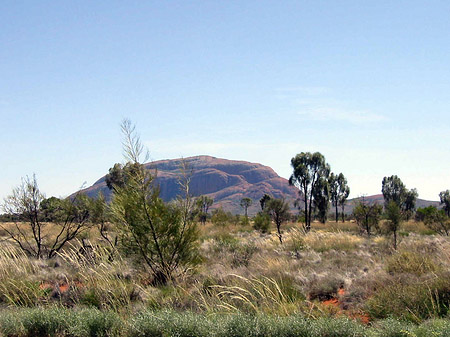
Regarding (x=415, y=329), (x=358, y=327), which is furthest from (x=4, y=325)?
(x=415, y=329)

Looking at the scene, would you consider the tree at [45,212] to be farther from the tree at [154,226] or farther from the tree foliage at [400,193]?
the tree foliage at [400,193]

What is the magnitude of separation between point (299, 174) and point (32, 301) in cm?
3994

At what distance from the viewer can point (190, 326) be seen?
22.4 ft

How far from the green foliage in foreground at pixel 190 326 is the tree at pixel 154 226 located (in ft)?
10.1

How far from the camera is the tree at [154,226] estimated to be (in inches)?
427

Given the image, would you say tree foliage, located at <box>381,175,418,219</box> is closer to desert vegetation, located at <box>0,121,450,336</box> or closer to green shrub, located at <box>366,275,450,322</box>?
desert vegetation, located at <box>0,121,450,336</box>

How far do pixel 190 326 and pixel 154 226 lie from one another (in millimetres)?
4501

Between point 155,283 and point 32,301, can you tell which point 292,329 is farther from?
point 32,301

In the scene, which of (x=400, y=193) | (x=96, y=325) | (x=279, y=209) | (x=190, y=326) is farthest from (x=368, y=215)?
(x=400, y=193)

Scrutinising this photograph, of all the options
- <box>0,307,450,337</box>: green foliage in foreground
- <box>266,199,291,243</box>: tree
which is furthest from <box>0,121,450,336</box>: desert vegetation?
<box>266,199,291,243</box>: tree

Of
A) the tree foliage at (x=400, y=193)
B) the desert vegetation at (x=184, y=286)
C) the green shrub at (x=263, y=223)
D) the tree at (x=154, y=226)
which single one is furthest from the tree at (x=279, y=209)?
the tree foliage at (x=400, y=193)

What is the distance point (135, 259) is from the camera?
11453mm

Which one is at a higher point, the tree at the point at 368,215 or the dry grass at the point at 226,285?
the tree at the point at 368,215

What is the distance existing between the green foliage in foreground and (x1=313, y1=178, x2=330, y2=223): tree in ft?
144
